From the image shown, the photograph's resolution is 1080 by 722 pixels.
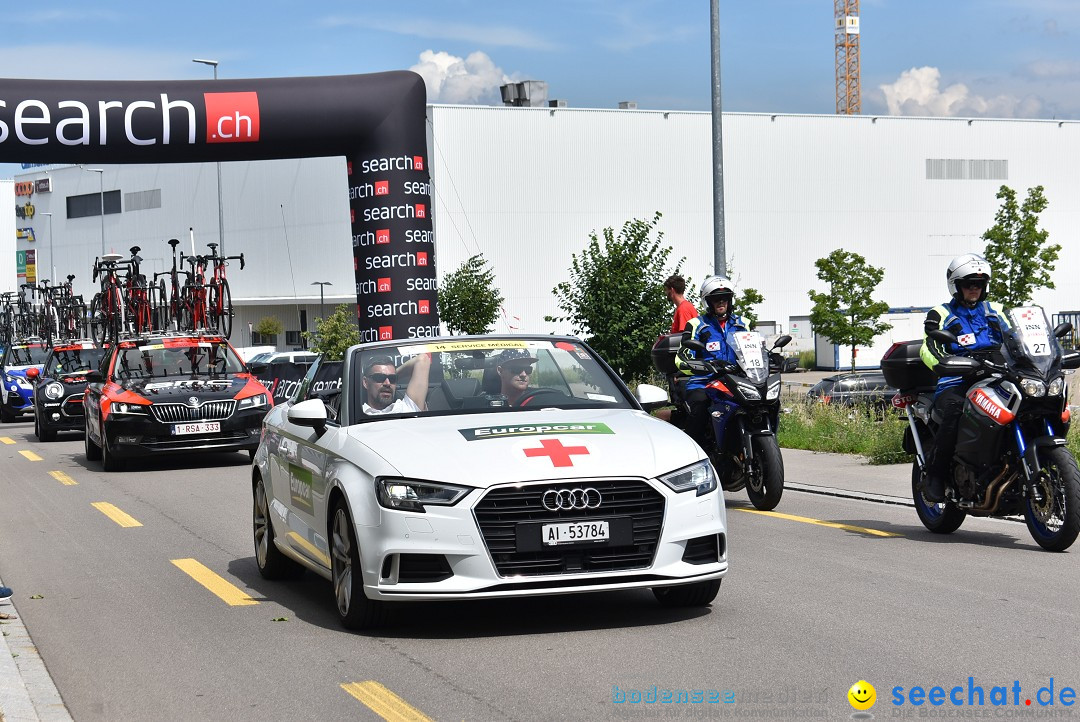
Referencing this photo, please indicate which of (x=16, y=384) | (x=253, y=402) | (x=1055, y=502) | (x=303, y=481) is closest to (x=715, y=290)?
(x=1055, y=502)

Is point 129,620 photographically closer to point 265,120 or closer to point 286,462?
point 286,462

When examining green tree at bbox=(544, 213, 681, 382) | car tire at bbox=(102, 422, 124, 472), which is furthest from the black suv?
green tree at bbox=(544, 213, 681, 382)

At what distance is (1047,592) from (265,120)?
1480 cm

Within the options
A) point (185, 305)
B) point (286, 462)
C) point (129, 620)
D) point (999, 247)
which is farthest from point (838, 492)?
point (999, 247)

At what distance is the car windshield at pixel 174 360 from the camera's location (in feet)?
63.6

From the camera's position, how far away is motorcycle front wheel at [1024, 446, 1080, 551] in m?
8.67

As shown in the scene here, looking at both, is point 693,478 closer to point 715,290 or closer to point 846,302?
point 715,290

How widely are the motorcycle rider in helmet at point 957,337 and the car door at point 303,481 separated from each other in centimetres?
411

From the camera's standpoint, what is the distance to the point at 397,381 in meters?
7.84

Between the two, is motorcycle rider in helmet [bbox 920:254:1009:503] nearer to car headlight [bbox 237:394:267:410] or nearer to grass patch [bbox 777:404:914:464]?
grass patch [bbox 777:404:914:464]

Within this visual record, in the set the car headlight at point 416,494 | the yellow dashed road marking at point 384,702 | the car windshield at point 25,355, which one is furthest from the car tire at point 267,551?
the car windshield at point 25,355

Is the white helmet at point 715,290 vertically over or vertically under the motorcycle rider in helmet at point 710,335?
over

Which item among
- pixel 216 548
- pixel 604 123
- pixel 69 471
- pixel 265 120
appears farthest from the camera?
pixel 604 123

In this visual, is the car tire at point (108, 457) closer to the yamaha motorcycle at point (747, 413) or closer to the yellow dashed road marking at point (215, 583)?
the yellow dashed road marking at point (215, 583)
